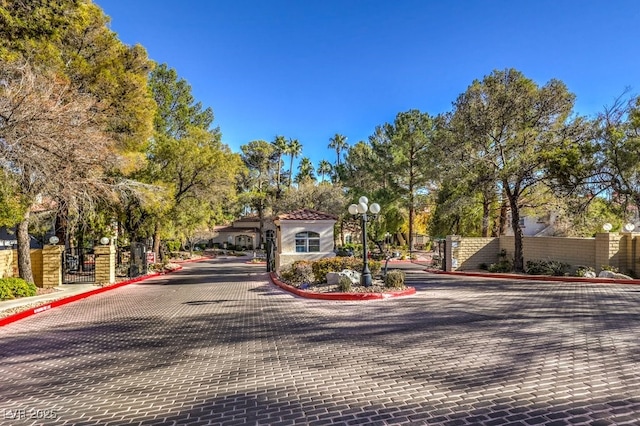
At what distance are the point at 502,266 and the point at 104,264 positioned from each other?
1921 centimetres

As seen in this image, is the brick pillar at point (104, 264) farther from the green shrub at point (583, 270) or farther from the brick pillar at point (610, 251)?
the brick pillar at point (610, 251)

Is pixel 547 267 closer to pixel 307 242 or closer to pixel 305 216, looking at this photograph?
pixel 307 242

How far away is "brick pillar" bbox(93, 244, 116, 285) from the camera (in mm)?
17734

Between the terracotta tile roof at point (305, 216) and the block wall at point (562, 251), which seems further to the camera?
the terracotta tile roof at point (305, 216)

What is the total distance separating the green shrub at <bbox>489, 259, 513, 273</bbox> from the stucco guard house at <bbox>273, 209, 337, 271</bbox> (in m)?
8.41

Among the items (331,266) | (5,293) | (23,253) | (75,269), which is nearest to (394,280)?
(331,266)

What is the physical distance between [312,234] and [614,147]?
524 inches

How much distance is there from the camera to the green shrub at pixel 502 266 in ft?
67.1

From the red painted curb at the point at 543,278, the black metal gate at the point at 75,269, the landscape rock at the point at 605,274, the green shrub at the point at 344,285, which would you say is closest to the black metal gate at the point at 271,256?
the black metal gate at the point at 75,269

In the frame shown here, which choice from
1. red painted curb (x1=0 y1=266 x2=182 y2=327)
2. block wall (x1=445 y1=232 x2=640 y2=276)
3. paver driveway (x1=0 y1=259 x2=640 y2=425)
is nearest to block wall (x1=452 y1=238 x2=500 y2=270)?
block wall (x1=445 y1=232 x2=640 y2=276)

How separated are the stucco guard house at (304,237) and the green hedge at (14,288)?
10269 millimetres

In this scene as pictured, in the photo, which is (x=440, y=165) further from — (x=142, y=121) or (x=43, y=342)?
(x=43, y=342)

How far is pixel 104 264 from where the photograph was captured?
58.6 feet

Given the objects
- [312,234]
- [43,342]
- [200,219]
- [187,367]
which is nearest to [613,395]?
[187,367]
